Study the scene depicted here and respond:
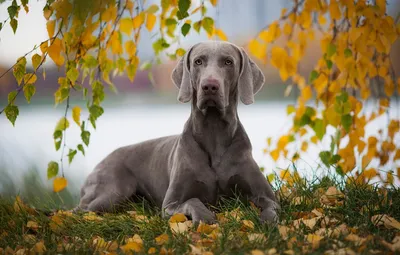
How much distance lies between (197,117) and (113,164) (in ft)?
3.06

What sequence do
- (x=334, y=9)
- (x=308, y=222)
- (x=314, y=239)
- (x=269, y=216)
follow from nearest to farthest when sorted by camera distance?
(x=314, y=239) → (x=308, y=222) → (x=269, y=216) → (x=334, y=9)

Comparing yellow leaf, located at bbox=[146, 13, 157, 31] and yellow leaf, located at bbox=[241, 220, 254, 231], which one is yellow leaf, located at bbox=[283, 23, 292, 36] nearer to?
yellow leaf, located at bbox=[146, 13, 157, 31]

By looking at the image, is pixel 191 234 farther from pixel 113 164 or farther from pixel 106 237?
pixel 113 164

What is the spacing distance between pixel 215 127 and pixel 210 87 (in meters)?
0.37

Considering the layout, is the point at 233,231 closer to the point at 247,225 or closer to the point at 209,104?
the point at 247,225

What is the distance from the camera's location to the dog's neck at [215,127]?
359 centimetres

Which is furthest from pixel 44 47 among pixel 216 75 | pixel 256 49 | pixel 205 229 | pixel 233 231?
pixel 256 49

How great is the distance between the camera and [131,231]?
3.20 meters

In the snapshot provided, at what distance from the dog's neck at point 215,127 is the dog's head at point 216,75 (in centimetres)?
8

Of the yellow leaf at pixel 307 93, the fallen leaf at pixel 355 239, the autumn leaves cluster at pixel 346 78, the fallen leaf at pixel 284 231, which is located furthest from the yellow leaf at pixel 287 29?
the fallen leaf at pixel 355 239

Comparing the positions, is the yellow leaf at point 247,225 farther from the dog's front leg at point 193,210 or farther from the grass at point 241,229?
the dog's front leg at point 193,210

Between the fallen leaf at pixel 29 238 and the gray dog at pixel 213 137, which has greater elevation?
the gray dog at pixel 213 137

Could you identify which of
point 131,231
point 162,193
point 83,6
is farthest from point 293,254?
point 162,193

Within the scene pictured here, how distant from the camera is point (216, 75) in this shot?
3.37 m
